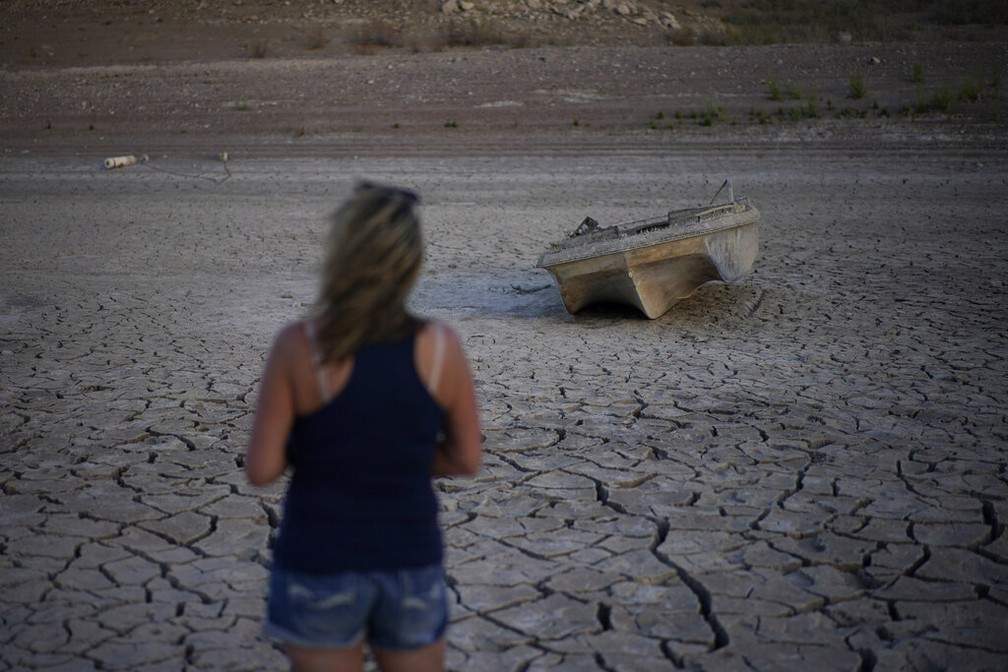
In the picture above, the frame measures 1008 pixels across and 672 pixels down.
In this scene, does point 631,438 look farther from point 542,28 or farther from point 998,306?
point 542,28

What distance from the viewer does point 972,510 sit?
461 cm

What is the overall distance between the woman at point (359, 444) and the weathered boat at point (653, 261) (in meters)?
5.86

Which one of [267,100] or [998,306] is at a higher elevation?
[267,100]

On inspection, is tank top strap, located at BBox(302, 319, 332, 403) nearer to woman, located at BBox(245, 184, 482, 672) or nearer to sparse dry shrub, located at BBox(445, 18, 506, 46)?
woman, located at BBox(245, 184, 482, 672)

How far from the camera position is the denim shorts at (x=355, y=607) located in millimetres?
2082

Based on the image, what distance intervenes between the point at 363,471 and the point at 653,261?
6060 millimetres

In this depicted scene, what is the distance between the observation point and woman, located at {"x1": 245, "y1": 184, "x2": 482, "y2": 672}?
2.04 m

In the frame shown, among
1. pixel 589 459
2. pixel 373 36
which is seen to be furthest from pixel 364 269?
pixel 373 36

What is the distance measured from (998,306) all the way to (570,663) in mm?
6236

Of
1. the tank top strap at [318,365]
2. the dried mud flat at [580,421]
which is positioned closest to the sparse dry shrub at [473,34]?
the dried mud flat at [580,421]

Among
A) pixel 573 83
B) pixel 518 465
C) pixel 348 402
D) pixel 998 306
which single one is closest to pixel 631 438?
pixel 518 465

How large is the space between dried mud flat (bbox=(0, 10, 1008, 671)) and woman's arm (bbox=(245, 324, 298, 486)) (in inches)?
63.0

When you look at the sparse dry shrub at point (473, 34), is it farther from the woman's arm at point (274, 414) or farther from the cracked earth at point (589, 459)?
the woman's arm at point (274, 414)

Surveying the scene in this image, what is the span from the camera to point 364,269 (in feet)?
6.63
